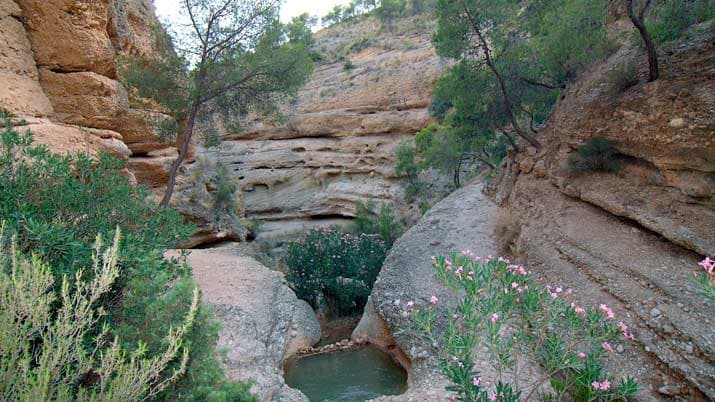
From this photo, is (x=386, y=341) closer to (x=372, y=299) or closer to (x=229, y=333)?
(x=372, y=299)

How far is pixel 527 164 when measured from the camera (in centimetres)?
1099

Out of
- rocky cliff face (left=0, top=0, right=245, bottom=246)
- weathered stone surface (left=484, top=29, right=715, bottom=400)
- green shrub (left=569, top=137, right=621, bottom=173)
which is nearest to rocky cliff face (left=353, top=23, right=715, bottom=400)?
weathered stone surface (left=484, top=29, right=715, bottom=400)

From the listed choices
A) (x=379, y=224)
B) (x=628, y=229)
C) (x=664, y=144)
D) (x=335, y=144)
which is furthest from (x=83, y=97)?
(x=335, y=144)

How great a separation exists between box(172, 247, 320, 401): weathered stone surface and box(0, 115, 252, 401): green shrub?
150cm

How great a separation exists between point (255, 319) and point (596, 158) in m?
7.51

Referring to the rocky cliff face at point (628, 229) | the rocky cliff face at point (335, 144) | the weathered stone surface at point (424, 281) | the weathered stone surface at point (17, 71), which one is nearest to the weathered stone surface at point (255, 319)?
the weathered stone surface at point (424, 281)

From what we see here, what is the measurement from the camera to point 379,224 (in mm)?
17703

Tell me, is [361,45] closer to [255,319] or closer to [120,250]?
Result: [255,319]

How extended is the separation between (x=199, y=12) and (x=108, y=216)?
22.2 ft

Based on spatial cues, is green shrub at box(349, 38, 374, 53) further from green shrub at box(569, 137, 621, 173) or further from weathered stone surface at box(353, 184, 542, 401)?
green shrub at box(569, 137, 621, 173)

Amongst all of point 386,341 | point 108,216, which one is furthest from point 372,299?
point 108,216

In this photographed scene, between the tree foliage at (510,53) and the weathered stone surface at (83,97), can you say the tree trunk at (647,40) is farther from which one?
the weathered stone surface at (83,97)

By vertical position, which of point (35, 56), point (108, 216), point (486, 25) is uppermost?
point (486, 25)

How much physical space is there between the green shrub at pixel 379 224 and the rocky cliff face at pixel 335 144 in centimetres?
225
